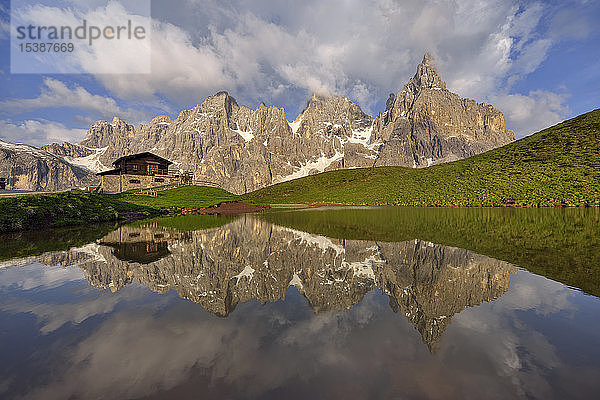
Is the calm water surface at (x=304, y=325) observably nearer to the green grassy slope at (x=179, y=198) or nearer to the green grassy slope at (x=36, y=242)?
the green grassy slope at (x=36, y=242)

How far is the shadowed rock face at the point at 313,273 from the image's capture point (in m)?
6.44

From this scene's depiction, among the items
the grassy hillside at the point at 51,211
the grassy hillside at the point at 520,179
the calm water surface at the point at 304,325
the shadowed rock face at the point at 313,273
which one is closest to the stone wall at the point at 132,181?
the grassy hillside at the point at 51,211

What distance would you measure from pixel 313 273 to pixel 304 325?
3.49m

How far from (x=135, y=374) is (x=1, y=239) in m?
19.1

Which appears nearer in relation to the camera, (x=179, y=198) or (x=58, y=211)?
(x=58, y=211)

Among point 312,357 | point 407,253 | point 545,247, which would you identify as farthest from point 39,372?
point 545,247

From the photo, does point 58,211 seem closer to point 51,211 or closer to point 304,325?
point 51,211

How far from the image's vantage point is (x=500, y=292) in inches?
264

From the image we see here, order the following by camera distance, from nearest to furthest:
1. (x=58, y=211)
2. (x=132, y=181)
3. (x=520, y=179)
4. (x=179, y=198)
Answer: (x=58, y=211), (x=179, y=198), (x=520, y=179), (x=132, y=181)

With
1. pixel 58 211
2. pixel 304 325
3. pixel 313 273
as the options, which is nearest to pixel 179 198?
pixel 58 211

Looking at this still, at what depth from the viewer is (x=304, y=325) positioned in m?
5.39

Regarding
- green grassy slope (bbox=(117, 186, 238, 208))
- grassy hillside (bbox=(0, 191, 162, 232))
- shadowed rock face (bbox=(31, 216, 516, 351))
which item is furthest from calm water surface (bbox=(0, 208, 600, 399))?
green grassy slope (bbox=(117, 186, 238, 208))

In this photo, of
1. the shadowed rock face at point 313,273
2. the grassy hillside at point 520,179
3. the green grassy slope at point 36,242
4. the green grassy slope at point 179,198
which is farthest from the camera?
the grassy hillside at point 520,179

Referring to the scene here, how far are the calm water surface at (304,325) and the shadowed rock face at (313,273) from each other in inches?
2.7
